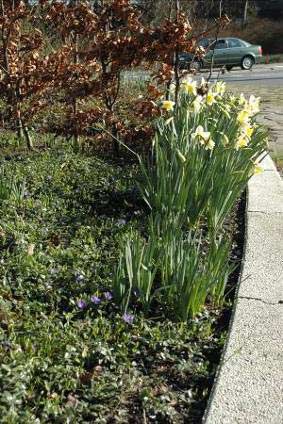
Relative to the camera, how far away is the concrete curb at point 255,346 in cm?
189

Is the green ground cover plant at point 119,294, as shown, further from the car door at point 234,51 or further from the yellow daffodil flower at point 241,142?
the car door at point 234,51

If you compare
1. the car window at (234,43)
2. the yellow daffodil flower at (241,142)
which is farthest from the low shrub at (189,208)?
the car window at (234,43)

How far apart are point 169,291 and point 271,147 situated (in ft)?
14.8

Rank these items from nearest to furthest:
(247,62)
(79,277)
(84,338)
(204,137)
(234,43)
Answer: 1. (84,338)
2. (79,277)
3. (204,137)
4. (234,43)
5. (247,62)

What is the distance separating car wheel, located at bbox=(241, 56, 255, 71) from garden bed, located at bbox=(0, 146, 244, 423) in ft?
75.9

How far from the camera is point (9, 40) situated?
221 inches

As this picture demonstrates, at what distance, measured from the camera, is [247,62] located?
25562mm

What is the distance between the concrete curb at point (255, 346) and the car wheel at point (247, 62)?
906 inches

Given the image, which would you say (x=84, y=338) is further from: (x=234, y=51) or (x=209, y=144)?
(x=234, y=51)

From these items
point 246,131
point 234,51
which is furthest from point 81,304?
point 234,51

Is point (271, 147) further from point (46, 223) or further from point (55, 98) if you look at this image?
point (46, 223)

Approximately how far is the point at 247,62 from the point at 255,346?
24.7 meters

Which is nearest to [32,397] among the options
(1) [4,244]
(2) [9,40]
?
(1) [4,244]

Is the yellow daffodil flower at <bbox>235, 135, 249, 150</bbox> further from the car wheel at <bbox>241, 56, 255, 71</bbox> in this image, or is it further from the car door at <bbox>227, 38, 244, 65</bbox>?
the car wheel at <bbox>241, 56, 255, 71</bbox>
